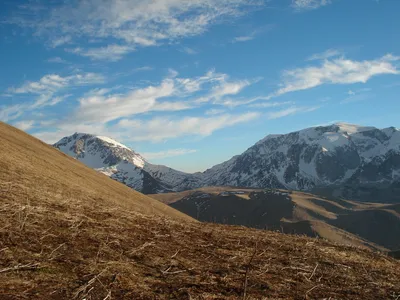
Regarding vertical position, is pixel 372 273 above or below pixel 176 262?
below

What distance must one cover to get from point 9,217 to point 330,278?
1034 cm

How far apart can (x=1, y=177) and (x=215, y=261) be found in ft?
46.6

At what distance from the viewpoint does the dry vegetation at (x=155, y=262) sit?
7699 mm

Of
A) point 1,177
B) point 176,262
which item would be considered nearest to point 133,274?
point 176,262

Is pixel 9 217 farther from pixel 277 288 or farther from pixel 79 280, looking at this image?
pixel 277 288

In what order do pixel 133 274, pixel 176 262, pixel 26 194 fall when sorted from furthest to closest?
1. pixel 26 194
2. pixel 176 262
3. pixel 133 274

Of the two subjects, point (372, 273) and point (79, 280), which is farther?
point (372, 273)

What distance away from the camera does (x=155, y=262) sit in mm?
9570

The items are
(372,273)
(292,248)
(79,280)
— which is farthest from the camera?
(292,248)

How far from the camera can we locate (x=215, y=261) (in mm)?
10352

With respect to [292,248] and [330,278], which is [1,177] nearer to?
[292,248]

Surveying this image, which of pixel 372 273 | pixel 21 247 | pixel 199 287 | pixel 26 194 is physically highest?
pixel 26 194

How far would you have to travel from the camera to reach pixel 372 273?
1108 cm

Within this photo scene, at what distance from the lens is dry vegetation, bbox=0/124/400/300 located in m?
7.70
